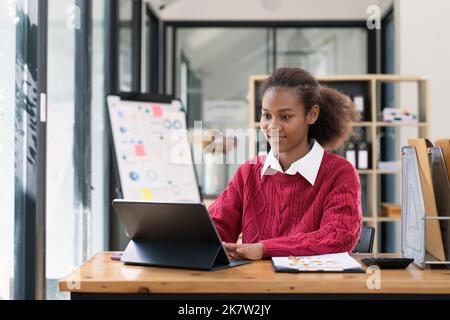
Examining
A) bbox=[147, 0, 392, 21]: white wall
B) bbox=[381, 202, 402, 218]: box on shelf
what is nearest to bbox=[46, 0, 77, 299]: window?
bbox=[381, 202, 402, 218]: box on shelf

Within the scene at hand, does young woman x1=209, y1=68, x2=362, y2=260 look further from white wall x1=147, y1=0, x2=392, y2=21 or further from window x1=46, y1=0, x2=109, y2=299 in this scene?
white wall x1=147, y1=0, x2=392, y2=21

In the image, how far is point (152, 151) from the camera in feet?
12.9

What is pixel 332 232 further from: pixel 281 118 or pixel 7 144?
pixel 7 144

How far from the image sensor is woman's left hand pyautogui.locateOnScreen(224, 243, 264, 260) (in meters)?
1.68

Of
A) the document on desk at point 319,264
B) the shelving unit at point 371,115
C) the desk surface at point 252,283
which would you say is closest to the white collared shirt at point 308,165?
the document on desk at point 319,264

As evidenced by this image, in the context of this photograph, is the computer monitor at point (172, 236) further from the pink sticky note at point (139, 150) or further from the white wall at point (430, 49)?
the white wall at point (430, 49)

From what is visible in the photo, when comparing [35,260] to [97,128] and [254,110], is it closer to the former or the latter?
[97,128]

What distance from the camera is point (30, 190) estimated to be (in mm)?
2891

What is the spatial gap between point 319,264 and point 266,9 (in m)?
5.12

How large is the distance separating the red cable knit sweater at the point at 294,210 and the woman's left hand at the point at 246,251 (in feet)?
0.08


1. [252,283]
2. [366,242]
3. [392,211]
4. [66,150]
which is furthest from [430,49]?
[252,283]

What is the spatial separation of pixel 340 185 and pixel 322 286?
19.6 inches

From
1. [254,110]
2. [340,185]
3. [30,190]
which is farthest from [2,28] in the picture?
[254,110]

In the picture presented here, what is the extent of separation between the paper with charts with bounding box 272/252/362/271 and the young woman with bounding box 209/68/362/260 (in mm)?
65
